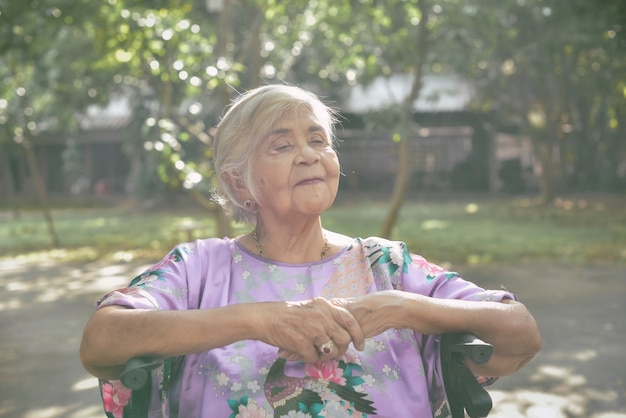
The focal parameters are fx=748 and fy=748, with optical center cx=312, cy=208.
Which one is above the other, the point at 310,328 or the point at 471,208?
the point at 310,328

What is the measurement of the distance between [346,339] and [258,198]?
55 cm

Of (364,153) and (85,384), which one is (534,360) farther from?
(364,153)

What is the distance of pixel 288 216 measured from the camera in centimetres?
214

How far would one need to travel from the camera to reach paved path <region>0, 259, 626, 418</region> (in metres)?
4.24

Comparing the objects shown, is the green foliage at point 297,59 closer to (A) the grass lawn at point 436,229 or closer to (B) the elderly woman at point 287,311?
(A) the grass lawn at point 436,229

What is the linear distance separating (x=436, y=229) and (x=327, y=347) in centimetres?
1368

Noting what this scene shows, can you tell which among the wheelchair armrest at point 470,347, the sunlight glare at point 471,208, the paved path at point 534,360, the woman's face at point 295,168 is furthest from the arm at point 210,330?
the sunlight glare at point 471,208

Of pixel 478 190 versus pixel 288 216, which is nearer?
pixel 288 216

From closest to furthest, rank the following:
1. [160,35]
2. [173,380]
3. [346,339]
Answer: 1. [346,339]
2. [173,380]
3. [160,35]

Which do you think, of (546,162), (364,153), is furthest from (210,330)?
(364,153)

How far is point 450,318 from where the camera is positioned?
1856 mm

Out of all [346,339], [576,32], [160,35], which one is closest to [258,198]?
[346,339]

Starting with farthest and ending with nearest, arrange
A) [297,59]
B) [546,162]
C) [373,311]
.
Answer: [297,59], [546,162], [373,311]

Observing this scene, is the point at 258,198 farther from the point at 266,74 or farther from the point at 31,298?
the point at 266,74
